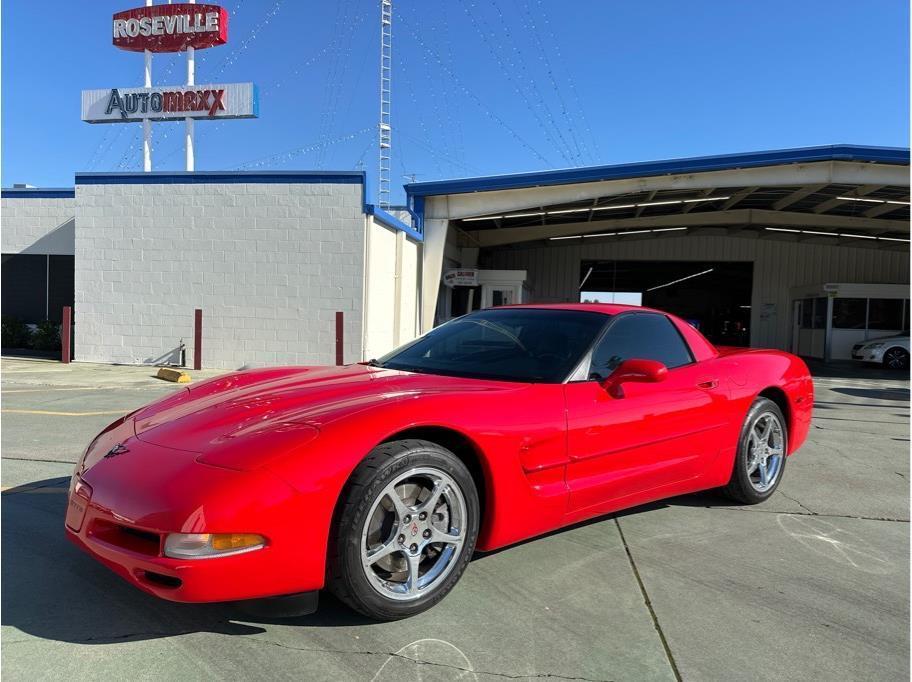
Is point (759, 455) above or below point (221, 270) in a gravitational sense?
below

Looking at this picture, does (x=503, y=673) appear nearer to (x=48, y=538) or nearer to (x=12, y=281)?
(x=48, y=538)

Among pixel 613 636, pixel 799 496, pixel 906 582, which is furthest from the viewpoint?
pixel 799 496

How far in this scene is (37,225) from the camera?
1686 centimetres

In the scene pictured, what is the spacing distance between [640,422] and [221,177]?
1265cm

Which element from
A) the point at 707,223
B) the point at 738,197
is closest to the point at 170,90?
the point at 738,197

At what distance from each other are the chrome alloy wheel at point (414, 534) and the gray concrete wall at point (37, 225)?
17.5 m

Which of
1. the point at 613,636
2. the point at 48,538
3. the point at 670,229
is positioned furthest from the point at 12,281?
the point at 670,229

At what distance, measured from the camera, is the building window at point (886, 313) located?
73.8 ft

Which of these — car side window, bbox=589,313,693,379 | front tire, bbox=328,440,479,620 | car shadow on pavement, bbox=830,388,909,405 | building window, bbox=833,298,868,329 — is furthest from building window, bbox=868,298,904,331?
front tire, bbox=328,440,479,620

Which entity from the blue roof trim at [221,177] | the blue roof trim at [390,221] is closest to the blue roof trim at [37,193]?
the blue roof trim at [221,177]

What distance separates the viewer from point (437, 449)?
263 cm

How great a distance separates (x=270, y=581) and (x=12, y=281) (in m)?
19.3

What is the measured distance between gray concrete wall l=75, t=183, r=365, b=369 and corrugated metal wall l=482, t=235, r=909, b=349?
52.1ft

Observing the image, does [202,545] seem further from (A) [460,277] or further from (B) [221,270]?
(A) [460,277]
